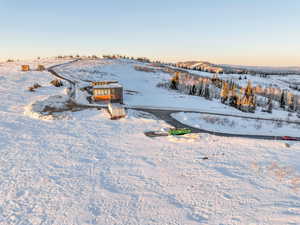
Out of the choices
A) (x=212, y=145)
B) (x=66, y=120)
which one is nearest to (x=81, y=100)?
(x=66, y=120)

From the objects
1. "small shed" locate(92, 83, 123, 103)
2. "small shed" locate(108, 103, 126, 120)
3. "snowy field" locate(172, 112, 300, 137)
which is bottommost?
"snowy field" locate(172, 112, 300, 137)

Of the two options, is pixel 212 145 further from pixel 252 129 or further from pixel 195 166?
pixel 252 129

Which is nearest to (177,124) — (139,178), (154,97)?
(139,178)

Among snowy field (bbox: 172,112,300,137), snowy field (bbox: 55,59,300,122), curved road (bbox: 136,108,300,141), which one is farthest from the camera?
snowy field (bbox: 55,59,300,122)

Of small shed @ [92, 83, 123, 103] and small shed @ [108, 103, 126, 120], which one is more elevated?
small shed @ [92, 83, 123, 103]

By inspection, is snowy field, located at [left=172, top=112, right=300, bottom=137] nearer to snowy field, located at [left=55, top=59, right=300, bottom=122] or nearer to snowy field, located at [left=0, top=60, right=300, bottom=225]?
snowy field, located at [left=55, top=59, right=300, bottom=122]

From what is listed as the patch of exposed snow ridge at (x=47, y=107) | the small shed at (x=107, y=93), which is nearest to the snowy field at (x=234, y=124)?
the small shed at (x=107, y=93)

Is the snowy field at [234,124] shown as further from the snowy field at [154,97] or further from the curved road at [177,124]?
the snowy field at [154,97]

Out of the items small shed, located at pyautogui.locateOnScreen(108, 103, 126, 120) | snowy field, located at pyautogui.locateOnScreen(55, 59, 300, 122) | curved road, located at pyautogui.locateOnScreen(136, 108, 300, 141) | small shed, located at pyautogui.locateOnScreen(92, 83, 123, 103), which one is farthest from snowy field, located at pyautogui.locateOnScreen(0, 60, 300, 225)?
snowy field, located at pyautogui.locateOnScreen(55, 59, 300, 122)
